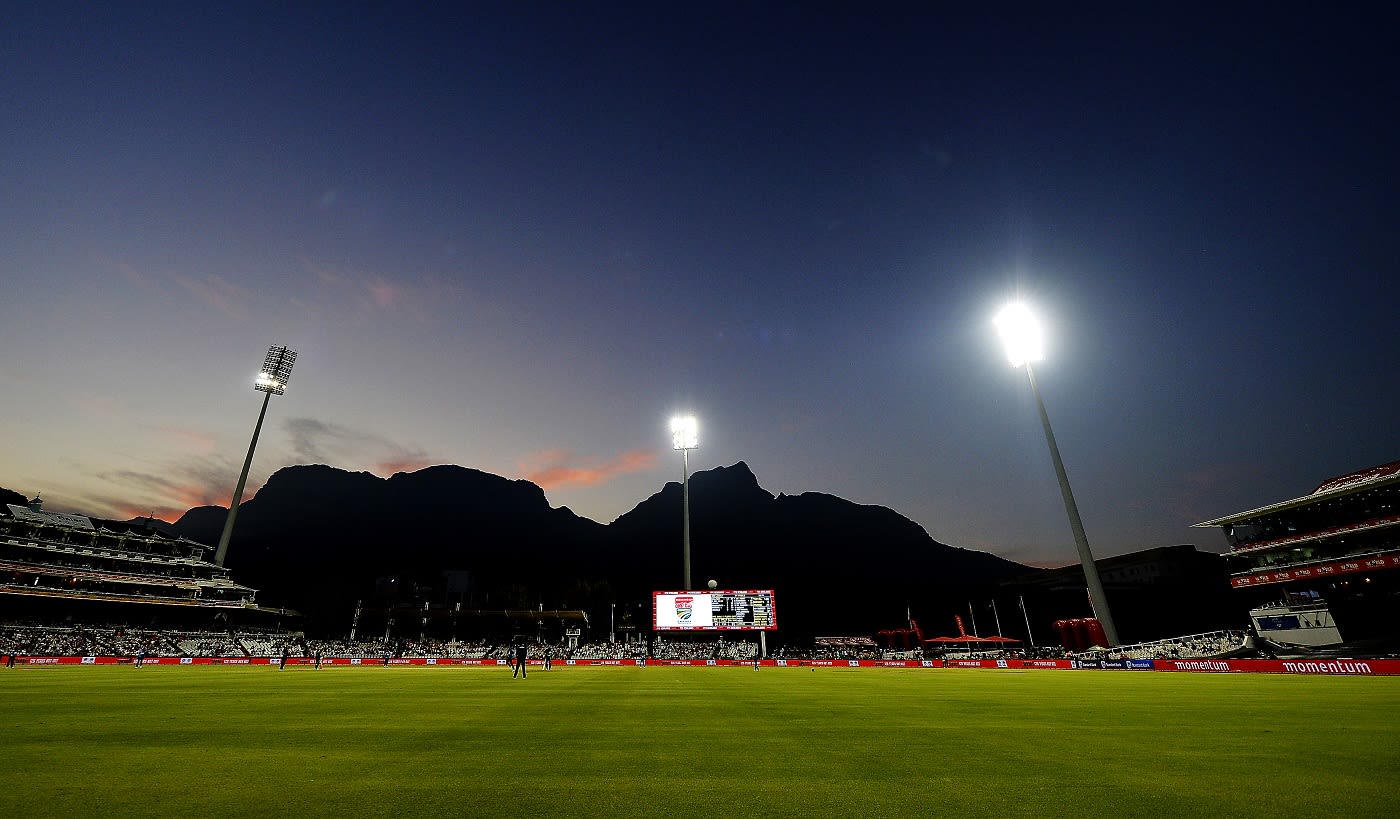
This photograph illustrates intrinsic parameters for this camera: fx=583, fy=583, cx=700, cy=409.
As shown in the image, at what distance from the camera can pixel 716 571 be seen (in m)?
165

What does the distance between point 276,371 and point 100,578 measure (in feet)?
96.6

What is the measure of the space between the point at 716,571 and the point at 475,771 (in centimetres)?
16512

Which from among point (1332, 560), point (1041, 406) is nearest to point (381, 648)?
point (1041, 406)

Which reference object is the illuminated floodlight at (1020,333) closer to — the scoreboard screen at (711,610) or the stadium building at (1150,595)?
the scoreboard screen at (711,610)

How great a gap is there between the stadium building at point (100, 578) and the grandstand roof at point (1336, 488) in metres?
111

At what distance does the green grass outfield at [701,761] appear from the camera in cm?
454

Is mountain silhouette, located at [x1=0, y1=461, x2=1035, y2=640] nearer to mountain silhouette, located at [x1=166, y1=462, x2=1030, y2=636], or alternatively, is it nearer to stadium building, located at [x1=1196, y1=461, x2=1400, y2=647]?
mountain silhouette, located at [x1=166, y1=462, x2=1030, y2=636]

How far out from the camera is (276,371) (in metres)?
79.4

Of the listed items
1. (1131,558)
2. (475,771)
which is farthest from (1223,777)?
(1131,558)

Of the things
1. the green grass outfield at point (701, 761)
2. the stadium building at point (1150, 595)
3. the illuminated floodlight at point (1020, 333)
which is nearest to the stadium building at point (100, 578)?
the green grass outfield at point (701, 761)

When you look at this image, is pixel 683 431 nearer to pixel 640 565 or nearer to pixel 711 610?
pixel 711 610

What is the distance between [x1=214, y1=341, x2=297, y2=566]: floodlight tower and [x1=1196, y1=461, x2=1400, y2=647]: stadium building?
373 ft

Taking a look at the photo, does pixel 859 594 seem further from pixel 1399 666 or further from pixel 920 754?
pixel 920 754

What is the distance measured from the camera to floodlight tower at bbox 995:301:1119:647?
137ft
